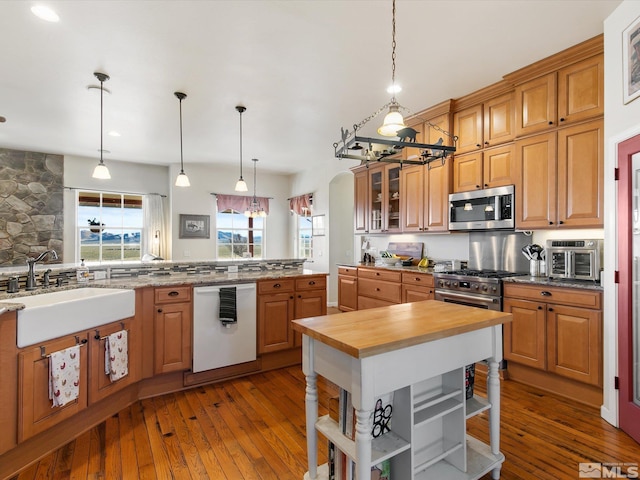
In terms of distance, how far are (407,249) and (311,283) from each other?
190cm

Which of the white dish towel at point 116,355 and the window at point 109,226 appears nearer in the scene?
the white dish towel at point 116,355

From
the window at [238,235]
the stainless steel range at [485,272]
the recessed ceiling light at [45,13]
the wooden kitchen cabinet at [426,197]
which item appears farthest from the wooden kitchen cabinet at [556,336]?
the window at [238,235]

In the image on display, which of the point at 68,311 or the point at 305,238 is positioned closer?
the point at 68,311

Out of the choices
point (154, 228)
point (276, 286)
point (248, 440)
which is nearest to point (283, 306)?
point (276, 286)

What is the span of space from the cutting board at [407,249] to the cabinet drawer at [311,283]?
1682 millimetres

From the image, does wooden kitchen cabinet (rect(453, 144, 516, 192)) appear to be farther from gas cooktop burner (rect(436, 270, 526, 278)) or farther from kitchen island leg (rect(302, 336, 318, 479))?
kitchen island leg (rect(302, 336, 318, 479))

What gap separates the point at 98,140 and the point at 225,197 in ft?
8.27

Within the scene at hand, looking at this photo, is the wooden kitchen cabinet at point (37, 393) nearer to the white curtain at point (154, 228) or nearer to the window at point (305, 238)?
the white curtain at point (154, 228)

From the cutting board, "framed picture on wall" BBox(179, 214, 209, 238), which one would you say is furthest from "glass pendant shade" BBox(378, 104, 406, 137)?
"framed picture on wall" BBox(179, 214, 209, 238)

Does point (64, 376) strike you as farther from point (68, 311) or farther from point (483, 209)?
point (483, 209)

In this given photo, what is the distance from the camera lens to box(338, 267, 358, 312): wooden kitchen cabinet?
16.2 ft

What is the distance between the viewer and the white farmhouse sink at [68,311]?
6.32 ft

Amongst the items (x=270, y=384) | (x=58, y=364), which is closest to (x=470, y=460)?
(x=270, y=384)

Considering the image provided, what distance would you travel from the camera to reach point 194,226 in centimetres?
678
